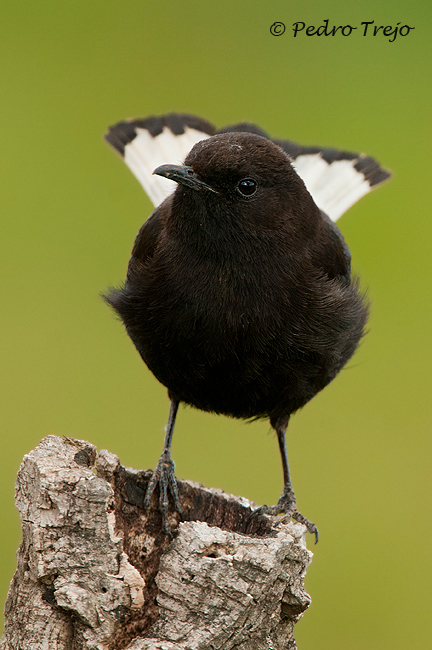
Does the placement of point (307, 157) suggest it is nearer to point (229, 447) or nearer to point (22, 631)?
point (229, 447)

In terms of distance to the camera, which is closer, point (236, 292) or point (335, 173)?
point (236, 292)

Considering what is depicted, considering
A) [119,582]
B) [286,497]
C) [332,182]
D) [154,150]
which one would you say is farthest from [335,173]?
[119,582]

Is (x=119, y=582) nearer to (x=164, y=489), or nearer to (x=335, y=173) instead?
(x=164, y=489)

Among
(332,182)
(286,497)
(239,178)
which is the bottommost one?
(286,497)

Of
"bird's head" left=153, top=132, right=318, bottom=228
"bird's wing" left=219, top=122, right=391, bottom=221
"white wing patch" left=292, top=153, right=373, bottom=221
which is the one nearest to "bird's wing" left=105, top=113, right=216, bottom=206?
"bird's wing" left=219, top=122, right=391, bottom=221

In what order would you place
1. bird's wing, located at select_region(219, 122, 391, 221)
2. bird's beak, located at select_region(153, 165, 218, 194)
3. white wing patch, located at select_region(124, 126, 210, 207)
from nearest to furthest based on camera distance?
bird's beak, located at select_region(153, 165, 218, 194), white wing patch, located at select_region(124, 126, 210, 207), bird's wing, located at select_region(219, 122, 391, 221)

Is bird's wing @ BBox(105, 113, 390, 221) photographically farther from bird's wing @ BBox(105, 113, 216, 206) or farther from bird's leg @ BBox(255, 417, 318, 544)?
bird's leg @ BBox(255, 417, 318, 544)
